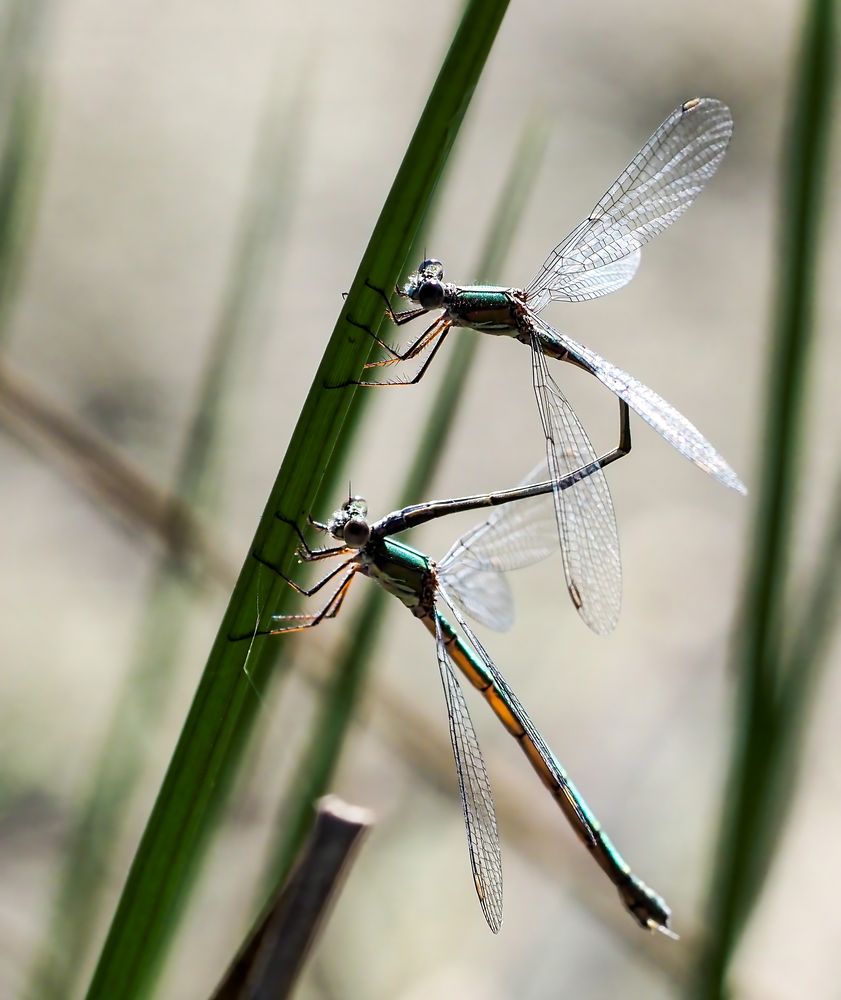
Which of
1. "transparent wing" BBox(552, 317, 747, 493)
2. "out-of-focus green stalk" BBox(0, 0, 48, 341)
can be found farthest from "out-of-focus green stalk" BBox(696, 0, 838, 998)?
"out-of-focus green stalk" BBox(0, 0, 48, 341)

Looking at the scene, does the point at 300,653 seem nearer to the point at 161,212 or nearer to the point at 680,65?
the point at 161,212

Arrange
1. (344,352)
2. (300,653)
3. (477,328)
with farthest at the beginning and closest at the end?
(300,653) < (477,328) < (344,352)

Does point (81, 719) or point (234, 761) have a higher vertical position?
point (234, 761)

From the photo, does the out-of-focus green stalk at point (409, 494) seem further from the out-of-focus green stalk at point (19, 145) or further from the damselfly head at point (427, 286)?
the out-of-focus green stalk at point (19, 145)

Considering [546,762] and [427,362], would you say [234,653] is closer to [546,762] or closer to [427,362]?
[427,362]

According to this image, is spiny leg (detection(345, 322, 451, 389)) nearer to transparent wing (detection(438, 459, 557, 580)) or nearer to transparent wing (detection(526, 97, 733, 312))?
transparent wing (detection(526, 97, 733, 312))

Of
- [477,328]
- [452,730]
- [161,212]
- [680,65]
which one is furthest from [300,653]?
[680,65]

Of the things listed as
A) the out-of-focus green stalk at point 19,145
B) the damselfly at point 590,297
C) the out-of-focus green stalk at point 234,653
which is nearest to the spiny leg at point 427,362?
the damselfly at point 590,297
